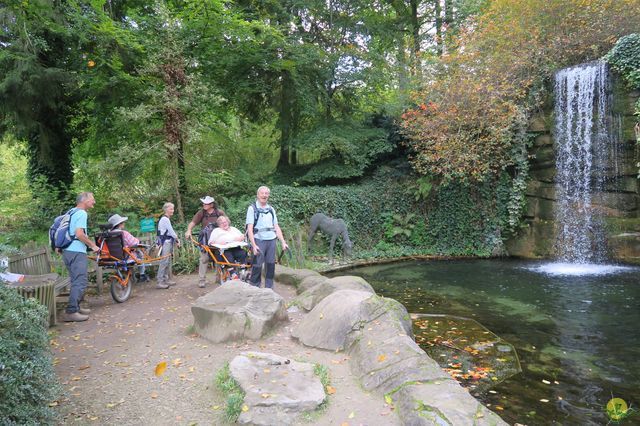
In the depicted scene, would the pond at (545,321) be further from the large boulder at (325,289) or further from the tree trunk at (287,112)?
the tree trunk at (287,112)

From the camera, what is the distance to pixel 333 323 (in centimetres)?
479

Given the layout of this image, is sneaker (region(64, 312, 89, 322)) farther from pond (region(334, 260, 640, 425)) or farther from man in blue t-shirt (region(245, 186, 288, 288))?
pond (region(334, 260, 640, 425))

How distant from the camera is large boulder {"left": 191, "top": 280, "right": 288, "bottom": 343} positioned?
4.88 m

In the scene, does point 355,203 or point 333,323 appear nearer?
point 333,323

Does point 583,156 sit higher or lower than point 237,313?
higher

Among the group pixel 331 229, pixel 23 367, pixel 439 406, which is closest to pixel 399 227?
pixel 331 229

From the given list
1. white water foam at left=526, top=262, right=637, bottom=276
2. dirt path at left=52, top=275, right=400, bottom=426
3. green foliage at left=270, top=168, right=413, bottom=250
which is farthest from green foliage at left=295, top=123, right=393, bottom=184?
dirt path at left=52, top=275, right=400, bottom=426

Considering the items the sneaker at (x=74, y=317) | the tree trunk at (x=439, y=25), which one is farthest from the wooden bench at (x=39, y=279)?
the tree trunk at (x=439, y=25)

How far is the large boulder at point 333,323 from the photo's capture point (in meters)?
4.66

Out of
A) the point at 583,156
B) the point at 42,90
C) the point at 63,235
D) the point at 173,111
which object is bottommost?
the point at 63,235

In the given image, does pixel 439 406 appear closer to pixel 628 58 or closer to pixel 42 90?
pixel 42 90

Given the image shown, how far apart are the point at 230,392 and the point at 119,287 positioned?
4317 mm

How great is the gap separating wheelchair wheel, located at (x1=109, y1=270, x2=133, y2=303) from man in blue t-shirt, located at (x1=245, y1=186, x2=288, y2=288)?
2.25m

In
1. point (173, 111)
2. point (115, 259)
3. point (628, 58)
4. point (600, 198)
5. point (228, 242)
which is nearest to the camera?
point (115, 259)
